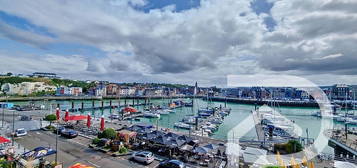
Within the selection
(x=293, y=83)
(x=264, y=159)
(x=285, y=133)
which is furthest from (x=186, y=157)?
(x=285, y=133)

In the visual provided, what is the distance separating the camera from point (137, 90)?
108 metres

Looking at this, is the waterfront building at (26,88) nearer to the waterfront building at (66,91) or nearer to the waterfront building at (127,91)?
the waterfront building at (66,91)

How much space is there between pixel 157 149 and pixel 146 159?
2.76 metres

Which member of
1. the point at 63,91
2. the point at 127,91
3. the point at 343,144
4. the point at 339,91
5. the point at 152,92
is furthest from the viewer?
the point at 152,92

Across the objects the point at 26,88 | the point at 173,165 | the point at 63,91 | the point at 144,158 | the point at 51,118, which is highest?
the point at 26,88

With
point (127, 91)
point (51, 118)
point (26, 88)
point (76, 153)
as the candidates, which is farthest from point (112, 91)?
point (76, 153)

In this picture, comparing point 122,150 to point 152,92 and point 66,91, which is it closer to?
point 66,91

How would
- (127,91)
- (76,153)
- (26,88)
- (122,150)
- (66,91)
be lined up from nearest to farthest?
(76,153) → (122,150) → (26,88) → (66,91) → (127,91)

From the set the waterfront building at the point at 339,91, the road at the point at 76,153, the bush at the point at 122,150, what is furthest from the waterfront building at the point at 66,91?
the waterfront building at the point at 339,91

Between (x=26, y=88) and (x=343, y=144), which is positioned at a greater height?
(x=26, y=88)

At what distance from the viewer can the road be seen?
37.7ft

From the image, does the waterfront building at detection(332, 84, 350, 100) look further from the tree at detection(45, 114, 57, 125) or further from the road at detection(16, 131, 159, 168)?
the tree at detection(45, 114, 57, 125)

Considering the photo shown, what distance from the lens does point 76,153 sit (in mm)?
13078

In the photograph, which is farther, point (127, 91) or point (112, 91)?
point (127, 91)
